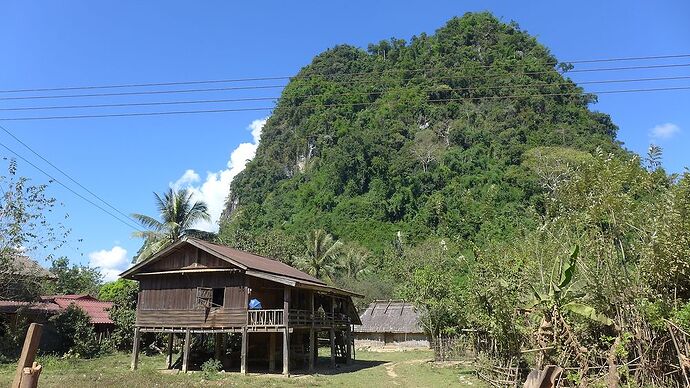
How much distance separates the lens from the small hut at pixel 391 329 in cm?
4128

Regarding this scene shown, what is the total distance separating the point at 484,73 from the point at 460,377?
84657 millimetres

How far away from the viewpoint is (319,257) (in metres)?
48.9

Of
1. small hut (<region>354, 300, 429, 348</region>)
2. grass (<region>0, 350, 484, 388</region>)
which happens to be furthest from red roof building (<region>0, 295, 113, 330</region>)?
small hut (<region>354, 300, 429, 348</region>)

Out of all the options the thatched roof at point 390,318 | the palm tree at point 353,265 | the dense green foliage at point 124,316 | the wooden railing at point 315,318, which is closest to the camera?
the wooden railing at point 315,318

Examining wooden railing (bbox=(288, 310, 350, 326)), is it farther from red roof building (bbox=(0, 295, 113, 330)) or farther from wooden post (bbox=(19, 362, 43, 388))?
wooden post (bbox=(19, 362, 43, 388))

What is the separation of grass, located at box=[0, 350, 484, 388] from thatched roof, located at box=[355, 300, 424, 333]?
560 inches

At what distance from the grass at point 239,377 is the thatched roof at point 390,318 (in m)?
14.2

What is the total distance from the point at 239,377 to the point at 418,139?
68.4 metres

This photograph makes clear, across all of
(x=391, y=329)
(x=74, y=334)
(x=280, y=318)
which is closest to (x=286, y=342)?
(x=280, y=318)

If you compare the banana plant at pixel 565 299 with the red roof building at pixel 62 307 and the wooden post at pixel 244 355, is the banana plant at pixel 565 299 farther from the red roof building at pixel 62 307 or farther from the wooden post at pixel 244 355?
the red roof building at pixel 62 307

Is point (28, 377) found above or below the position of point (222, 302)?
below

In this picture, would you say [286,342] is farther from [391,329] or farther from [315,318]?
[391,329]

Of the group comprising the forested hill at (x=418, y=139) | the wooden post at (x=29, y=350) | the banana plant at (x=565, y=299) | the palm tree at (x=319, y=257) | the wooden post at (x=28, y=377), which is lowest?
the wooden post at (x=28, y=377)

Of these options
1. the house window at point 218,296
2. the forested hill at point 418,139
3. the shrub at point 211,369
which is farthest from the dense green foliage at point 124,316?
the forested hill at point 418,139
